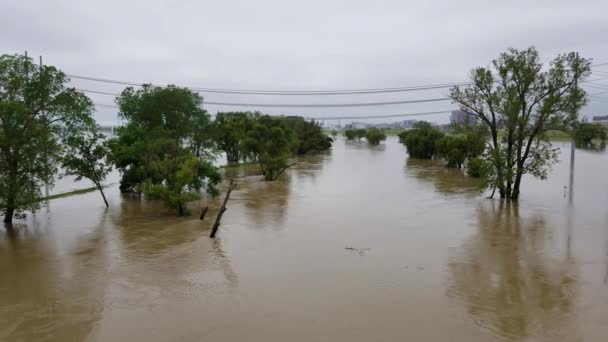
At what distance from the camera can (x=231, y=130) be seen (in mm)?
55438

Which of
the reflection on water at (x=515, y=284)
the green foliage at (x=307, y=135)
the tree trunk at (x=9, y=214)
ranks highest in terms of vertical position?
the green foliage at (x=307, y=135)

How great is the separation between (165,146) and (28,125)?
398 inches

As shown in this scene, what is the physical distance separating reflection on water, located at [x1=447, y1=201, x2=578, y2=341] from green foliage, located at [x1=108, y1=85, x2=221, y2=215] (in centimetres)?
1671

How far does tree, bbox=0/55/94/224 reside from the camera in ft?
72.1

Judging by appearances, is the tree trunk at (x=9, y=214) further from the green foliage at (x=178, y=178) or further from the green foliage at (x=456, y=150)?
the green foliage at (x=456, y=150)

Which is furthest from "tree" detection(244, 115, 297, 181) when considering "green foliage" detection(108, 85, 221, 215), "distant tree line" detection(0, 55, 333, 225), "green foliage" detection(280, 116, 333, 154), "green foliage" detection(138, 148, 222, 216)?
"green foliage" detection(280, 116, 333, 154)

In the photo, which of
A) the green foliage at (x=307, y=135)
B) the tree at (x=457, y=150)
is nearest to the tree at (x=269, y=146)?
the tree at (x=457, y=150)

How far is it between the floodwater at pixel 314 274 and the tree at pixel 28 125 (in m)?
2.38

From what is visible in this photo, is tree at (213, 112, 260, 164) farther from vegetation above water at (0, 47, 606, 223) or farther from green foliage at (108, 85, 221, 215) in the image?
vegetation above water at (0, 47, 606, 223)

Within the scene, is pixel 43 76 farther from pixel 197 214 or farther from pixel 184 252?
pixel 184 252

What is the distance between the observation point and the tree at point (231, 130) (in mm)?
52812

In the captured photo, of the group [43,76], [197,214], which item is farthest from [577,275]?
[43,76]

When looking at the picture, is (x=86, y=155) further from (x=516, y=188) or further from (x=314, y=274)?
(x=516, y=188)

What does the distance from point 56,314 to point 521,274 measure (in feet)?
50.1
